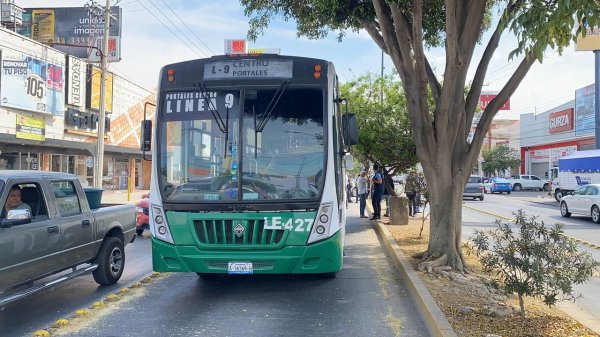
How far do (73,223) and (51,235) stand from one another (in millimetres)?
563

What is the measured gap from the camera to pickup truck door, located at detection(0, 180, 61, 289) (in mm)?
5586

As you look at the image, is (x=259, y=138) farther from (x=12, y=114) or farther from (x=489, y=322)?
(x=12, y=114)

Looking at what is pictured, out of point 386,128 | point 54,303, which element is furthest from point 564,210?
point 54,303

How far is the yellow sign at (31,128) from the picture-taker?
2245 cm

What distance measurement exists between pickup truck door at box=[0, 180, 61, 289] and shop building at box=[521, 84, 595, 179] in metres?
42.6

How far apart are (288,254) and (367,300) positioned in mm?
1393

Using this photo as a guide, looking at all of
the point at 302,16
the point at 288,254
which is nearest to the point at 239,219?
the point at 288,254

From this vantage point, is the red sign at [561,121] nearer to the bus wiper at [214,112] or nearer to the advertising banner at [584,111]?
the advertising banner at [584,111]

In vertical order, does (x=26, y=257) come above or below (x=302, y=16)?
below

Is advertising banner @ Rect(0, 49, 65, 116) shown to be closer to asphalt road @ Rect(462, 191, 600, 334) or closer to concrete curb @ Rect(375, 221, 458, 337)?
concrete curb @ Rect(375, 221, 458, 337)

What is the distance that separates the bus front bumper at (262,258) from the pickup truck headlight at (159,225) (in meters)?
0.08

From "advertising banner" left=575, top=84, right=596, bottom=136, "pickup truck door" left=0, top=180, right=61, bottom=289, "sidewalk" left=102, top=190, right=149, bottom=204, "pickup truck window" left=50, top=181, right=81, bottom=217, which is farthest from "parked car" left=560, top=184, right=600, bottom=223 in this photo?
"advertising banner" left=575, top=84, right=596, bottom=136

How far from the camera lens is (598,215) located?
18797 millimetres

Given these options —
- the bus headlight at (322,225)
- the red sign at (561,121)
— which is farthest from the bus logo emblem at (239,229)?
the red sign at (561,121)
